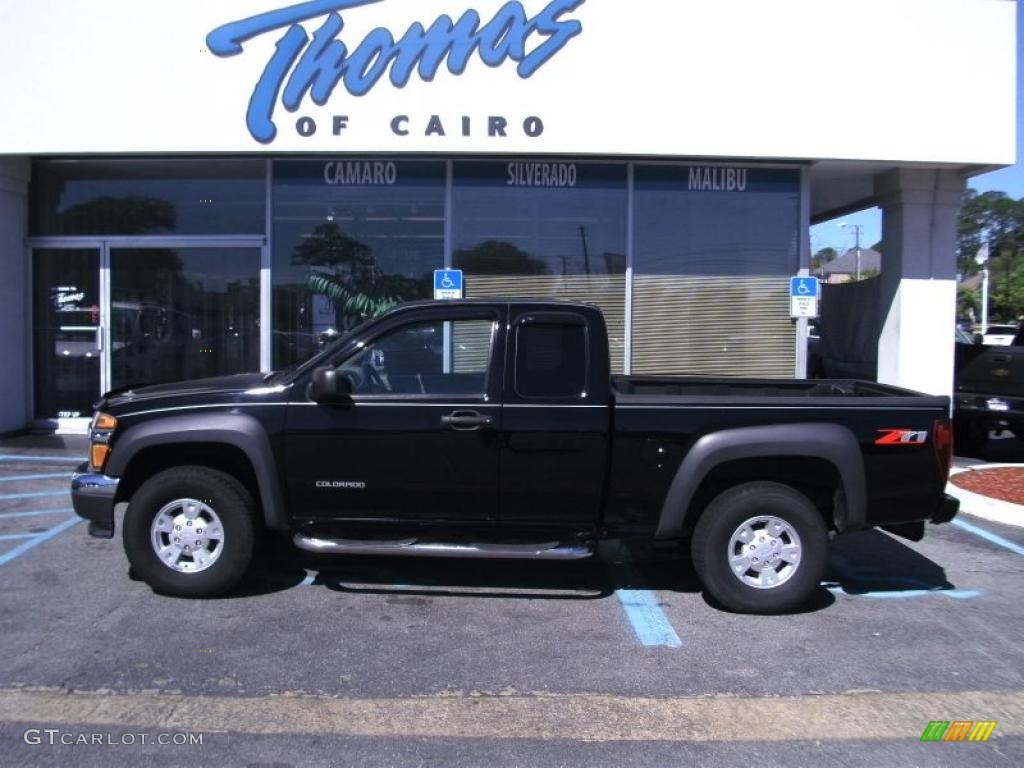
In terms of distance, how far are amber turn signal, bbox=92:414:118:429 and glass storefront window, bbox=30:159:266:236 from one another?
21.3 ft

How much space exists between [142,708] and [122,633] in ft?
3.34

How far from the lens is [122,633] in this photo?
4.82m

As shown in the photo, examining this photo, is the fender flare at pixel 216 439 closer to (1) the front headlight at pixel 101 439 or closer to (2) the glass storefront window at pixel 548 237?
(1) the front headlight at pixel 101 439

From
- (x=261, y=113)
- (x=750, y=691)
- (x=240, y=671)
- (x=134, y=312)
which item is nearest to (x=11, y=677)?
(x=240, y=671)

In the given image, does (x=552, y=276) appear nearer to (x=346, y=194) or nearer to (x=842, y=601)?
(x=346, y=194)

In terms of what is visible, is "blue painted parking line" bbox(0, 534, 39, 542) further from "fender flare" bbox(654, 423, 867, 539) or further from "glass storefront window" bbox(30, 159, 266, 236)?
"glass storefront window" bbox(30, 159, 266, 236)

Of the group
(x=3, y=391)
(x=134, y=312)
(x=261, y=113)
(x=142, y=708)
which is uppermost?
(x=261, y=113)

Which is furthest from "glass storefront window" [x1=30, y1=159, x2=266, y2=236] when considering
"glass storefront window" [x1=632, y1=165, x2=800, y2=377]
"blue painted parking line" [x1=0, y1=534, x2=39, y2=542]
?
"blue painted parking line" [x1=0, y1=534, x2=39, y2=542]

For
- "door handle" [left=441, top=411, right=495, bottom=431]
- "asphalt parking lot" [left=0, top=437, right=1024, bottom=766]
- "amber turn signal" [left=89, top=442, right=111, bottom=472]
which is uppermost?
"door handle" [left=441, top=411, right=495, bottom=431]

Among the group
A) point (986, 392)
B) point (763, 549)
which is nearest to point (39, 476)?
point (763, 549)

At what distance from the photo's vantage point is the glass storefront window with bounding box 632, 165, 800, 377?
11.0 m

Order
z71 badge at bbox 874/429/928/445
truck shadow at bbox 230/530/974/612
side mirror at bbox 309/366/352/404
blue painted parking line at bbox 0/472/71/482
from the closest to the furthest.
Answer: side mirror at bbox 309/366/352/404 → z71 badge at bbox 874/429/928/445 → truck shadow at bbox 230/530/974/612 → blue painted parking line at bbox 0/472/71/482

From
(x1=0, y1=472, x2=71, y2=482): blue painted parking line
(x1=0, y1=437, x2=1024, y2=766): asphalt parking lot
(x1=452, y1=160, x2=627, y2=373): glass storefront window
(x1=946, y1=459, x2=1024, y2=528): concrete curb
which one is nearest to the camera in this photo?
(x1=0, y1=437, x2=1024, y2=766): asphalt parking lot

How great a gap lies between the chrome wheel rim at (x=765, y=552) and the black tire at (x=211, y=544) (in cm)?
304
